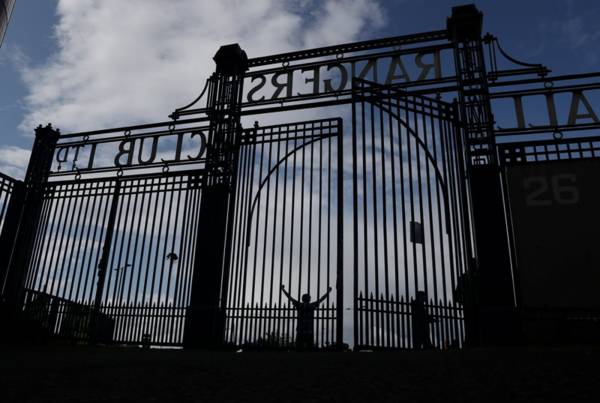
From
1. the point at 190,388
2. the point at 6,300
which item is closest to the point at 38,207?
the point at 6,300

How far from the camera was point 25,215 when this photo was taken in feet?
32.1

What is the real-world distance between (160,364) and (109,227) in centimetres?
471

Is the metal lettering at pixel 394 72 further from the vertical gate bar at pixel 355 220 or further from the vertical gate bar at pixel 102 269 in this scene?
the vertical gate bar at pixel 102 269

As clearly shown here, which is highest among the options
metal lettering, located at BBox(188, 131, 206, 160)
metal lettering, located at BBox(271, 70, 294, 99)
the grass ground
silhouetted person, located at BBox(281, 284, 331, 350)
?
metal lettering, located at BBox(271, 70, 294, 99)

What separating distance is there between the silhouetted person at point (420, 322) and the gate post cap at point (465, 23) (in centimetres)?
451

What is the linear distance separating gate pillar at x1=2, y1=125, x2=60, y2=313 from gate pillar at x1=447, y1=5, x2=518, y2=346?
7788mm

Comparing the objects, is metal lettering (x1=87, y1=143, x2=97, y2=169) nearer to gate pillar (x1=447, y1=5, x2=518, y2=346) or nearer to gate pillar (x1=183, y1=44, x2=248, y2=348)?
gate pillar (x1=183, y1=44, x2=248, y2=348)

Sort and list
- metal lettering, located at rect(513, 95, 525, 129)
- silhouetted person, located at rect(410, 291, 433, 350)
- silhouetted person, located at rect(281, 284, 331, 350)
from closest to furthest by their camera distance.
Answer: silhouetted person, located at rect(410, 291, 433, 350)
silhouetted person, located at rect(281, 284, 331, 350)
metal lettering, located at rect(513, 95, 525, 129)

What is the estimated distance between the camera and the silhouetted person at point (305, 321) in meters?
6.72

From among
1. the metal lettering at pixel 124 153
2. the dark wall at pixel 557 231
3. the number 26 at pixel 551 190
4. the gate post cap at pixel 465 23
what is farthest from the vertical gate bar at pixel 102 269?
the number 26 at pixel 551 190

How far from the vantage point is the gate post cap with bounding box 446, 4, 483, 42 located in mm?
8164

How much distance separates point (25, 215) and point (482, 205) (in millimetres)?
8541

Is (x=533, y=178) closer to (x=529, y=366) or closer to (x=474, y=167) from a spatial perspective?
(x=474, y=167)

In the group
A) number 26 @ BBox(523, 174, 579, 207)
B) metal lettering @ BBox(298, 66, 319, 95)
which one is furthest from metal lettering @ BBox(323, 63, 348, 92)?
number 26 @ BBox(523, 174, 579, 207)
